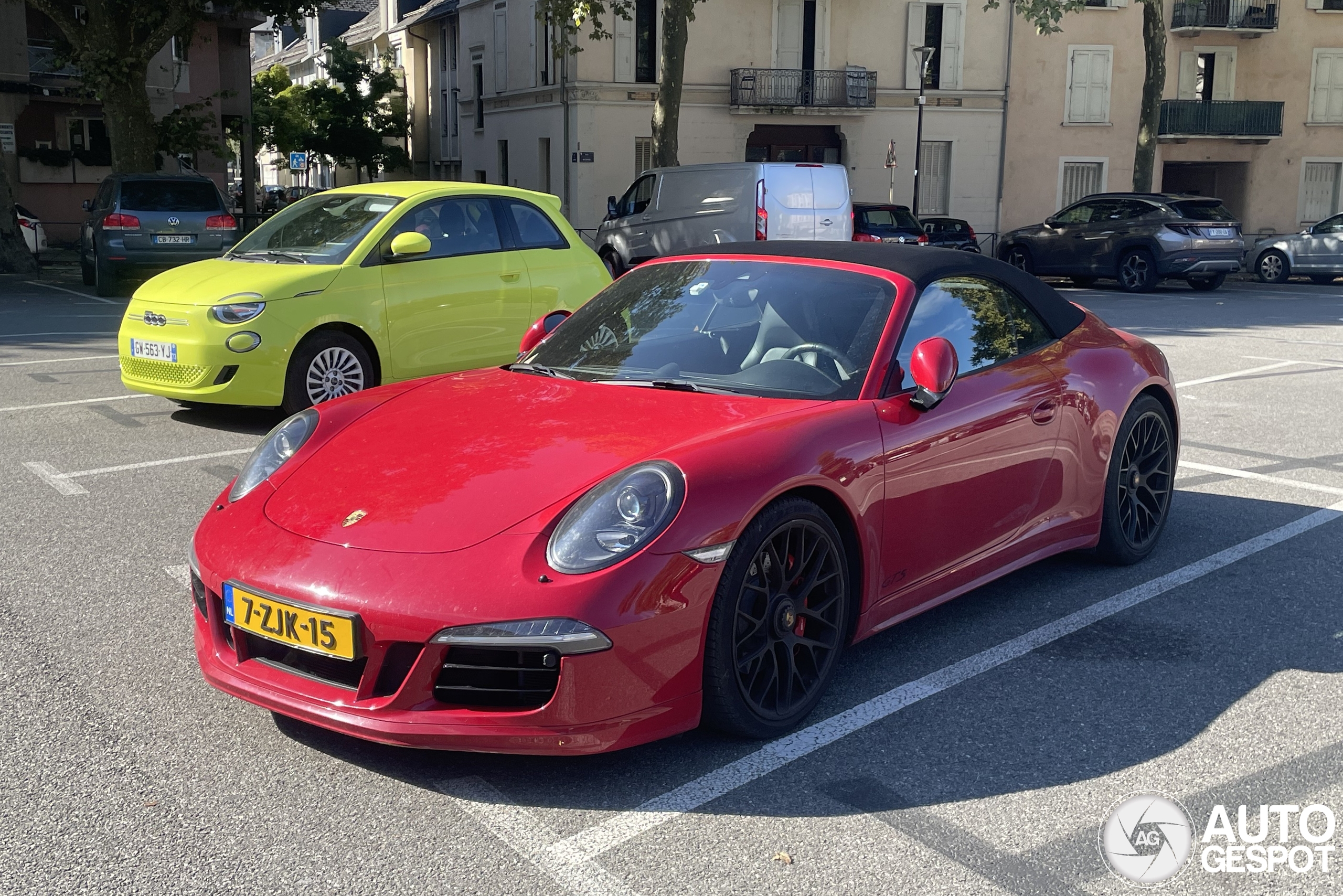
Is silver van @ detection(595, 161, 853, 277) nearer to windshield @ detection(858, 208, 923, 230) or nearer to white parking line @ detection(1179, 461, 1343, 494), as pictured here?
windshield @ detection(858, 208, 923, 230)

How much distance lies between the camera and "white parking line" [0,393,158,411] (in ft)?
29.7

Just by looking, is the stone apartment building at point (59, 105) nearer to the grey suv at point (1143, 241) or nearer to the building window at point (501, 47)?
the building window at point (501, 47)

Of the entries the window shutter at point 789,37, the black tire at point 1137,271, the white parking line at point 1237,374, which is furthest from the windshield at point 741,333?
the window shutter at point 789,37

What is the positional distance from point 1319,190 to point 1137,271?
1925cm

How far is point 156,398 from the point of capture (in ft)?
31.8

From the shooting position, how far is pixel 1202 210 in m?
23.6

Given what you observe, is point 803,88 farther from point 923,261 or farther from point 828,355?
point 828,355

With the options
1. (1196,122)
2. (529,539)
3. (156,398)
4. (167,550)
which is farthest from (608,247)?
(1196,122)

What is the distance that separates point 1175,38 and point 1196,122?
2.71m

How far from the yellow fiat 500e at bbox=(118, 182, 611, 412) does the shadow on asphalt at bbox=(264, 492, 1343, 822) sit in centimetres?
450

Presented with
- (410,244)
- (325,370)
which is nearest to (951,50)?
(410,244)

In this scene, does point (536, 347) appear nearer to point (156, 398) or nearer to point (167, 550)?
point (167, 550)

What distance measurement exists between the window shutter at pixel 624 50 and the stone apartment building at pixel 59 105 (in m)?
9.69

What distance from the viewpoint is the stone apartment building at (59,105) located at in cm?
3288
